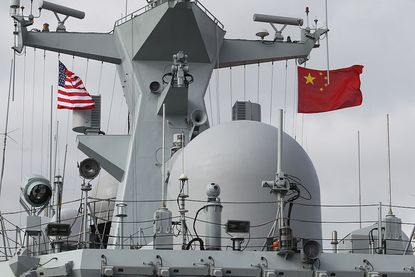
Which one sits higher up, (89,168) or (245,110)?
(245,110)

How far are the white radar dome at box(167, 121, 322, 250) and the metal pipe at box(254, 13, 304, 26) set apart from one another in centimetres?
525

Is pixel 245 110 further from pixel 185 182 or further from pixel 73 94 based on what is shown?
pixel 185 182

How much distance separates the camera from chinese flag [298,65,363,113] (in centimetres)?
1742

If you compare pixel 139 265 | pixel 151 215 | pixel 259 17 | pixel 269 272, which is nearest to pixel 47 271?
pixel 139 265

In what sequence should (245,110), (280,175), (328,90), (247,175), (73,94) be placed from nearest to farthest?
(280,175) → (247,175) → (328,90) → (73,94) → (245,110)

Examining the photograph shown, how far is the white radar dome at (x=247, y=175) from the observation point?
46.0ft

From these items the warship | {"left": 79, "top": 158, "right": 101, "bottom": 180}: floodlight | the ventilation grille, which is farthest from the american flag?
{"left": 79, "top": 158, "right": 101, "bottom": 180}: floodlight

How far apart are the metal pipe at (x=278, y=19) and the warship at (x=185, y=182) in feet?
0.08

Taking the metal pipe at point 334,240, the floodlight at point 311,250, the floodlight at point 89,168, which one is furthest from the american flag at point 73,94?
the floodlight at point 311,250

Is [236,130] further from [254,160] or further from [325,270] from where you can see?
[325,270]

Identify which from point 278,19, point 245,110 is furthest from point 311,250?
point 278,19

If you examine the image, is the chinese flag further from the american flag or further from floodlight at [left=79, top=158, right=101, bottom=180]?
floodlight at [left=79, top=158, right=101, bottom=180]

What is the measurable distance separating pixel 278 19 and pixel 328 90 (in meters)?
2.94

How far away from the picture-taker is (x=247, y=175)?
14.1m
